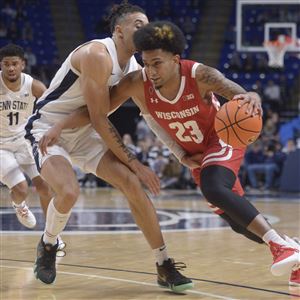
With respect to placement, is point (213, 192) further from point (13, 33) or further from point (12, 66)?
point (13, 33)

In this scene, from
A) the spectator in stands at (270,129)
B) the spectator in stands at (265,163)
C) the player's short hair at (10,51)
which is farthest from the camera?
the spectator in stands at (270,129)

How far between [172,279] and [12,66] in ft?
10.2

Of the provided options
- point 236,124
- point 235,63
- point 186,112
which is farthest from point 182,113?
point 235,63

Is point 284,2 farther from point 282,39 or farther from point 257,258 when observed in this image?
point 257,258

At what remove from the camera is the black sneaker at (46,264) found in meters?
5.16

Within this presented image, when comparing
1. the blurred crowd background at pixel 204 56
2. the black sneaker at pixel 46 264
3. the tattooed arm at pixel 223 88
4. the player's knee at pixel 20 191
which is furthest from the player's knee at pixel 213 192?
the blurred crowd background at pixel 204 56

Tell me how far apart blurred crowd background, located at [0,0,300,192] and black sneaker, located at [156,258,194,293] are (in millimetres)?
10331

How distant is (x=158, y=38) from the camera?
4711 millimetres

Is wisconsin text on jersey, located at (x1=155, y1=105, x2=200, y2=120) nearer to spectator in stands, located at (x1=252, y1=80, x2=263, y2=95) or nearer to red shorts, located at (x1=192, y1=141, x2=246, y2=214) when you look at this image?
red shorts, located at (x1=192, y1=141, x2=246, y2=214)

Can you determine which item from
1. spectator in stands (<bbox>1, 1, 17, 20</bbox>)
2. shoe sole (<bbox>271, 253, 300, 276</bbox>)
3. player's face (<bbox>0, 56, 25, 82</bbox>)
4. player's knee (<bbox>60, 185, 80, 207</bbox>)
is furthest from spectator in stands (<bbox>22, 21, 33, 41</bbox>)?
shoe sole (<bbox>271, 253, 300, 276</bbox>)

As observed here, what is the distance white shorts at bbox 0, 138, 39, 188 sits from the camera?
751 cm

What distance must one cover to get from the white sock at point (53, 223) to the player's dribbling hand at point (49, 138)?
443 millimetres

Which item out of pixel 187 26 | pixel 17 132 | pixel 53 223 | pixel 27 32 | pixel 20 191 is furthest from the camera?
pixel 187 26

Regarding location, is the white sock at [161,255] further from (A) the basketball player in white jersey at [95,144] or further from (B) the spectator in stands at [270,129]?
(B) the spectator in stands at [270,129]
